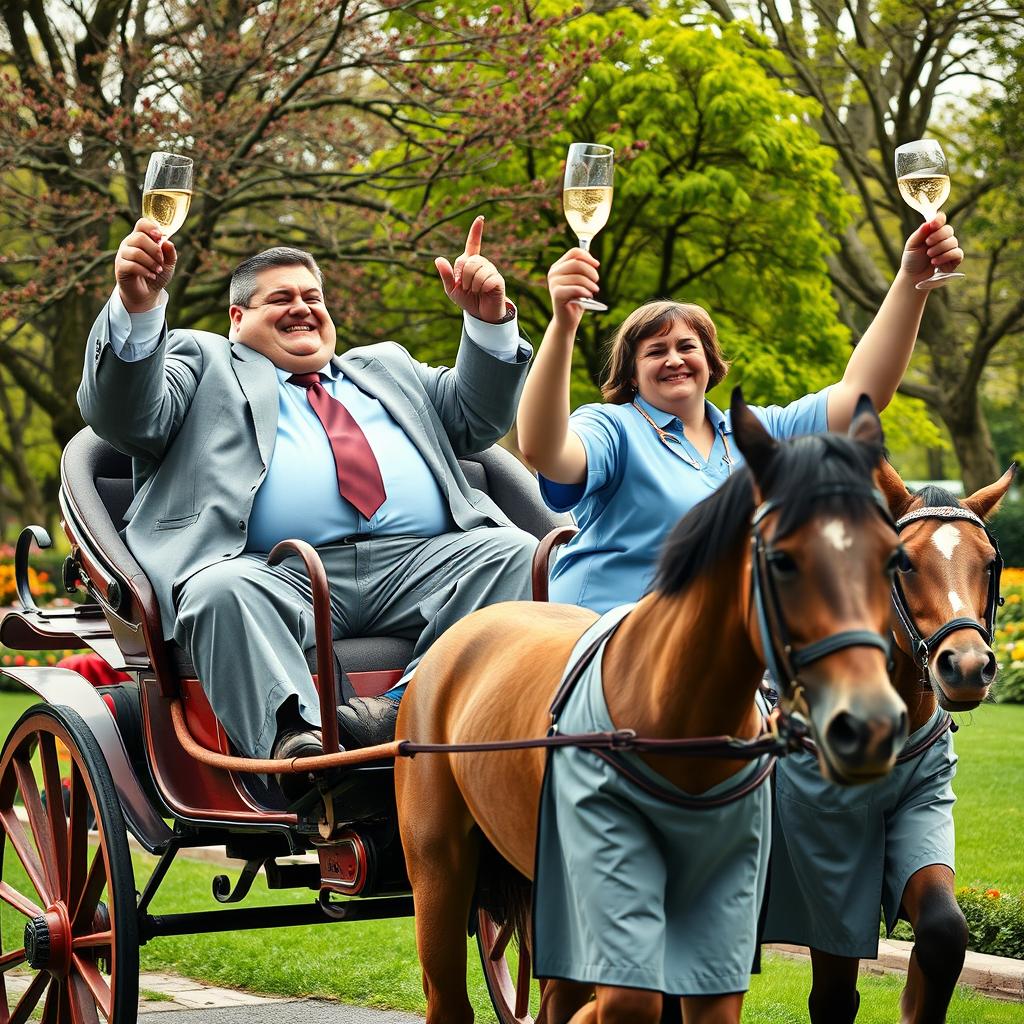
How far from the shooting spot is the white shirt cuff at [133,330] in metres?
4.51

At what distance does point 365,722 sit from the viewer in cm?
435

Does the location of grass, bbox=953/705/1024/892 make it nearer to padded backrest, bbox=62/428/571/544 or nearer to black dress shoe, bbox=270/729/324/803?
padded backrest, bbox=62/428/571/544

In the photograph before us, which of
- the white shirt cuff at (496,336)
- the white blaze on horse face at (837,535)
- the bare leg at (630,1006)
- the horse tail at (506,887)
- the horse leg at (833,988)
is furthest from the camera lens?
the white shirt cuff at (496,336)

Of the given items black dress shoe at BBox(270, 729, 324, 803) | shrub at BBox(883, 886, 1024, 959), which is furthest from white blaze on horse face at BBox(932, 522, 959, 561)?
shrub at BBox(883, 886, 1024, 959)

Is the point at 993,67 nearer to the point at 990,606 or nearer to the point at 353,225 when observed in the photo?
the point at 353,225

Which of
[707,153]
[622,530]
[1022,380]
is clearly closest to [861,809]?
[622,530]

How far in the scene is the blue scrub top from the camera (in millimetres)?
4176

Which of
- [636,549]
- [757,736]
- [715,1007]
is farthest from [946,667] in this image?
[715,1007]

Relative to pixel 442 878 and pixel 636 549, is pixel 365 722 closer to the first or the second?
pixel 442 878

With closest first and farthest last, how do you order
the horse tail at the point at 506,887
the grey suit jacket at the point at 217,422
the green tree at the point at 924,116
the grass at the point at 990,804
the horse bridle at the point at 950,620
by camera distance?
the horse bridle at the point at 950,620 < the horse tail at the point at 506,887 < the grey suit jacket at the point at 217,422 < the grass at the point at 990,804 < the green tree at the point at 924,116

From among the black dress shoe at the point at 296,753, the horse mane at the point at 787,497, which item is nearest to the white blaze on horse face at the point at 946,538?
the horse mane at the point at 787,497

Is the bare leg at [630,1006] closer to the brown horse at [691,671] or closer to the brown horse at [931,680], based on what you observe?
the brown horse at [691,671]

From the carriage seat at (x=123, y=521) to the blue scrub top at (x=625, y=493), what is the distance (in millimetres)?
715

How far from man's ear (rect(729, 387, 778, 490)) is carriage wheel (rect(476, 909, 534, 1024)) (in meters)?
2.93
